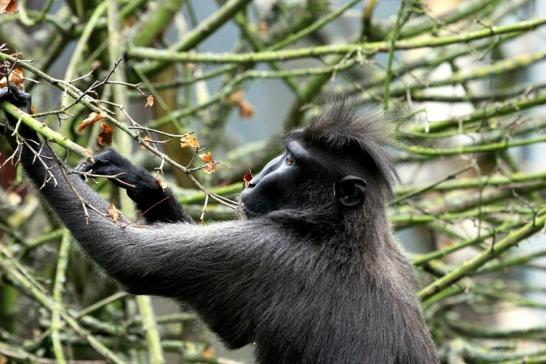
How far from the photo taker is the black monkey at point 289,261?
5172 millimetres

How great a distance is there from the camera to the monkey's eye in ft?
18.5

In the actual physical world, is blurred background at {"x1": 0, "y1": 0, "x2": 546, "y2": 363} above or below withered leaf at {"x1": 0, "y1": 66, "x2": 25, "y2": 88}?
above

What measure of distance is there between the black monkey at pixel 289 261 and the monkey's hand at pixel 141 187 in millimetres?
16

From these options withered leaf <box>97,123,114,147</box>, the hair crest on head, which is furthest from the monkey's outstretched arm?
the hair crest on head

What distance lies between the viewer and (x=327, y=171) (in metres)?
5.55

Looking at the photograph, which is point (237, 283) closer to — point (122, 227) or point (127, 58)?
point (122, 227)

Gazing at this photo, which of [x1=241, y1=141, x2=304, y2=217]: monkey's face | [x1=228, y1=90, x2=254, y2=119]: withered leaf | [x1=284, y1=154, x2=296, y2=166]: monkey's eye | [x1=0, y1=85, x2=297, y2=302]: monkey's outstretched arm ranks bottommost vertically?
[x1=0, y1=85, x2=297, y2=302]: monkey's outstretched arm

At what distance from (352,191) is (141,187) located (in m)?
1.34

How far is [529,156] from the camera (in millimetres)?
19453

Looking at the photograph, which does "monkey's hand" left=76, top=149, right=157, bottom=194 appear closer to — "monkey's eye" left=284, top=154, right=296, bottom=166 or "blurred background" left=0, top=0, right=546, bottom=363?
"blurred background" left=0, top=0, right=546, bottom=363

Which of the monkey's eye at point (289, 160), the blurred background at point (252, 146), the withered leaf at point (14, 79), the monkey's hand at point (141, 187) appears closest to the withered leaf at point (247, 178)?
the monkey's eye at point (289, 160)

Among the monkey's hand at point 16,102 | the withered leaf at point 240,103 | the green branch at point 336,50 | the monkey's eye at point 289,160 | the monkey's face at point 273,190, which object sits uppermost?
the withered leaf at point 240,103

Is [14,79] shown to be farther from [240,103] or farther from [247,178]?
[240,103]

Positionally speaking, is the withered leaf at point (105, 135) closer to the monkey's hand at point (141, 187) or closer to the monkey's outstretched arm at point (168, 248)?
the monkey's hand at point (141, 187)
